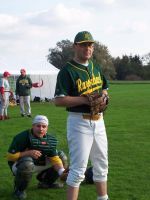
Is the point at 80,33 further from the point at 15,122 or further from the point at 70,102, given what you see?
the point at 15,122

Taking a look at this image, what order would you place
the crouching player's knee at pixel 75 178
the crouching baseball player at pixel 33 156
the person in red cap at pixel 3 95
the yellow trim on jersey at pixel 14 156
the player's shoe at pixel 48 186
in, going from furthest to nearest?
the person in red cap at pixel 3 95 < the player's shoe at pixel 48 186 < the yellow trim on jersey at pixel 14 156 < the crouching baseball player at pixel 33 156 < the crouching player's knee at pixel 75 178

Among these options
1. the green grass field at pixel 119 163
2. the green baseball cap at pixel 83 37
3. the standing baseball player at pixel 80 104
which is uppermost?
the green baseball cap at pixel 83 37

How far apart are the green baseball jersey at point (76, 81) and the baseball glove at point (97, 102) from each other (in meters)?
0.07

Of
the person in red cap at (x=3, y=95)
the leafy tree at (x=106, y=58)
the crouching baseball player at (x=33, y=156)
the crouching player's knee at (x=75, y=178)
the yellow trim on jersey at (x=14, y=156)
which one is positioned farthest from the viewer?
the leafy tree at (x=106, y=58)

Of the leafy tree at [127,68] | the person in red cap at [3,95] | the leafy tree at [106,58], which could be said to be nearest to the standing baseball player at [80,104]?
the person in red cap at [3,95]

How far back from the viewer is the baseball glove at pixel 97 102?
4652 mm

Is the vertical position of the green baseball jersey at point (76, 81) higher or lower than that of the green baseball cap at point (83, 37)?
lower

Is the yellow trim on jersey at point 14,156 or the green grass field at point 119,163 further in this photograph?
the green grass field at point 119,163

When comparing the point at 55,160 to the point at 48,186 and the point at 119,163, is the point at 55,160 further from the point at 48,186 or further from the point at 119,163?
the point at 119,163

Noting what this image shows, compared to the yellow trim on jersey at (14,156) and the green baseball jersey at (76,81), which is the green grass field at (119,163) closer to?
the yellow trim on jersey at (14,156)

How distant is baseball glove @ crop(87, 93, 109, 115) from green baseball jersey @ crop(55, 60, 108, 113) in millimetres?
67

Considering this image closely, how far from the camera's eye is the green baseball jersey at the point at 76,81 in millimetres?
4695

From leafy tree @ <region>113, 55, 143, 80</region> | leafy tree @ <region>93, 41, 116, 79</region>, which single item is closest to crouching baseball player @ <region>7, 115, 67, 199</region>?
leafy tree @ <region>93, 41, 116, 79</region>

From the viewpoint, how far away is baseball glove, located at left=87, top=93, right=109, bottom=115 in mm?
4652
